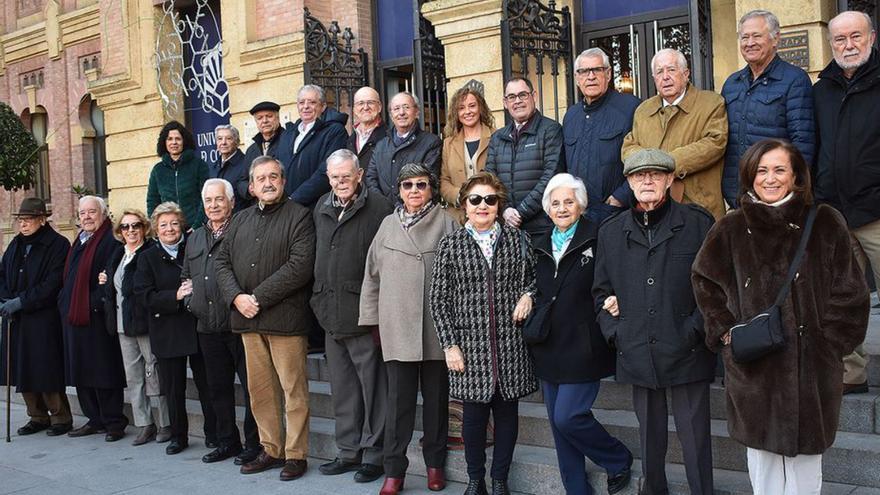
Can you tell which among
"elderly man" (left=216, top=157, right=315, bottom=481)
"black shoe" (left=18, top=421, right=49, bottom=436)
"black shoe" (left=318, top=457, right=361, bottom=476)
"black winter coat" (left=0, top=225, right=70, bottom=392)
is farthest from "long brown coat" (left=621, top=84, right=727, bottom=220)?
"black shoe" (left=18, top=421, right=49, bottom=436)

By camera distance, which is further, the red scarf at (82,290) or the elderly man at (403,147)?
the red scarf at (82,290)

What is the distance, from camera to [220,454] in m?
6.77

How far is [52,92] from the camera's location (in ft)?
55.9

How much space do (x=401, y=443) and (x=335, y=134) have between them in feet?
9.00

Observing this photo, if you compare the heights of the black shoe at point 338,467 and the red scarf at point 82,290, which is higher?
the red scarf at point 82,290

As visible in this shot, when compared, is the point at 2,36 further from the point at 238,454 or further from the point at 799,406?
the point at 799,406

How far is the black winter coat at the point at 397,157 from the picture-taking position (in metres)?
6.39

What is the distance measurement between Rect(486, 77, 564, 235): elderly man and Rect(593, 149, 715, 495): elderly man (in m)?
1.16

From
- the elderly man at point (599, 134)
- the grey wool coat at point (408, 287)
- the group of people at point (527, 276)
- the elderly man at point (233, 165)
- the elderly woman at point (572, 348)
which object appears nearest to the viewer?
the group of people at point (527, 276)

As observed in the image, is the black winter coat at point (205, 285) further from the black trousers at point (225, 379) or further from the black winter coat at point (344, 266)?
the black winter coat at point (344, 266)

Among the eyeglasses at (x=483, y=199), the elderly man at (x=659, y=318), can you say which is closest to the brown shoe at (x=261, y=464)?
the eyeglasses at (x=483, y=199)

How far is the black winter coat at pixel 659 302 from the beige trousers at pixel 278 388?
244cm

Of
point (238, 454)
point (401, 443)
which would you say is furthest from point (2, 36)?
point (401, 443)

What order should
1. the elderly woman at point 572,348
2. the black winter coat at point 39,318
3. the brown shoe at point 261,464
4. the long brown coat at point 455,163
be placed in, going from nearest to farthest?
1. the elderly woman at point 572,348
2. the long brown coat at point 455,163
3. the brown shoe at point 261,464
4. the black winter coat at point 39,318
